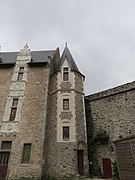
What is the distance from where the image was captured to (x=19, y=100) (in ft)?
43.5

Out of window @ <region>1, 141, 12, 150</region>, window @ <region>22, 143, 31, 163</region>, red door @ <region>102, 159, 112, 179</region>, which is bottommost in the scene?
red door @ <region>102, 159, 112, 179</region>

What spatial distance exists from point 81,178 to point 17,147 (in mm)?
4915

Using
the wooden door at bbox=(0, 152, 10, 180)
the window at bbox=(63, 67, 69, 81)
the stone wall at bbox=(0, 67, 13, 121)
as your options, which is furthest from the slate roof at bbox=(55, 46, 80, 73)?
the wooden door at bbox=(0, 152, 10, 180)

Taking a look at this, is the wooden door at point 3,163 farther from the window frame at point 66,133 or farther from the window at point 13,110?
the window frame at point 66,133

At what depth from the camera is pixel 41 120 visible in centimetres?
1232

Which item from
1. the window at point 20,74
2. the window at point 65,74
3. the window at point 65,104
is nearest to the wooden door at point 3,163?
the window at point 65,104

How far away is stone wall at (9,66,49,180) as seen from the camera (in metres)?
10.7

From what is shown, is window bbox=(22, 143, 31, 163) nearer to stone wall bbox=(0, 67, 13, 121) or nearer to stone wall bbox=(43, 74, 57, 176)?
stone wall bbox=(43, 74, 57, 176)

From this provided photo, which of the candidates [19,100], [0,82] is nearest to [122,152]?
[19,100]

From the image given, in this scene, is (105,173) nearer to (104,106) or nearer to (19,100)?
(104,106)

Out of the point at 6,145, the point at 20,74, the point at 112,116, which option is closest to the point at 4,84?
the point at 20,74

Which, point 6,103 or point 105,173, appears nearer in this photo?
point 105,173

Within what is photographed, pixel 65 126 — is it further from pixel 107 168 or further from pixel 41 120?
pixel 107 168

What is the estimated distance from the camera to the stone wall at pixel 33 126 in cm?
1068
